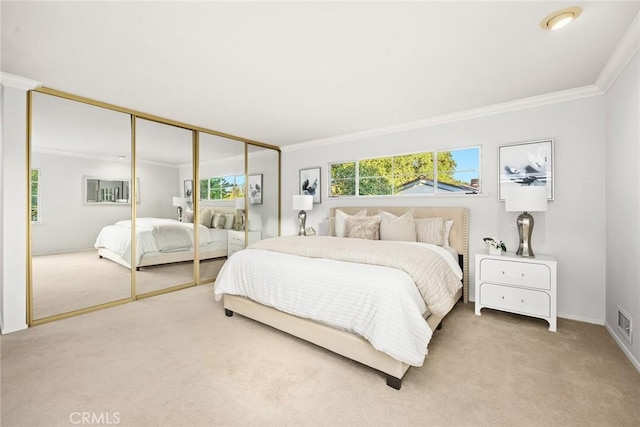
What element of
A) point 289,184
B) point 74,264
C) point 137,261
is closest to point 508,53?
point 289,184

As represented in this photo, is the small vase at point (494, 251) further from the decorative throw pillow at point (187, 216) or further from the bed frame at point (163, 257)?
the decorative throw pillow at point (187, 216)


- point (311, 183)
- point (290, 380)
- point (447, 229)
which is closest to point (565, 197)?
point (447, 229)

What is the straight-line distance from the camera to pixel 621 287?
2.30m

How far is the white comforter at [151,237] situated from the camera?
3.35 meters

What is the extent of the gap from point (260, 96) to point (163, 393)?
2740 mm

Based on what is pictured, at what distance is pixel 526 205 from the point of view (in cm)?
271

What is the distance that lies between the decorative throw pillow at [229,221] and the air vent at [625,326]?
15.3 ft

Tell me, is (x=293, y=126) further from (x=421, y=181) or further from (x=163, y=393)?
(x=163, y=393)

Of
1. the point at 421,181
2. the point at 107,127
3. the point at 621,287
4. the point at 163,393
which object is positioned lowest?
the point at 163,393

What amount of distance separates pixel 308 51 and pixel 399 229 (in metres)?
2.19

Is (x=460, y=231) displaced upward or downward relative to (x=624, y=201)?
downward

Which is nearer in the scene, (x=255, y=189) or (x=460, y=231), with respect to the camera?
(x=460, y=231)

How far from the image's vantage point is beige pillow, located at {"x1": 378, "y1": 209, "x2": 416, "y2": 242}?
131 inches

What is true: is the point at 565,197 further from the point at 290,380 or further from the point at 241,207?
the point at 241,207
